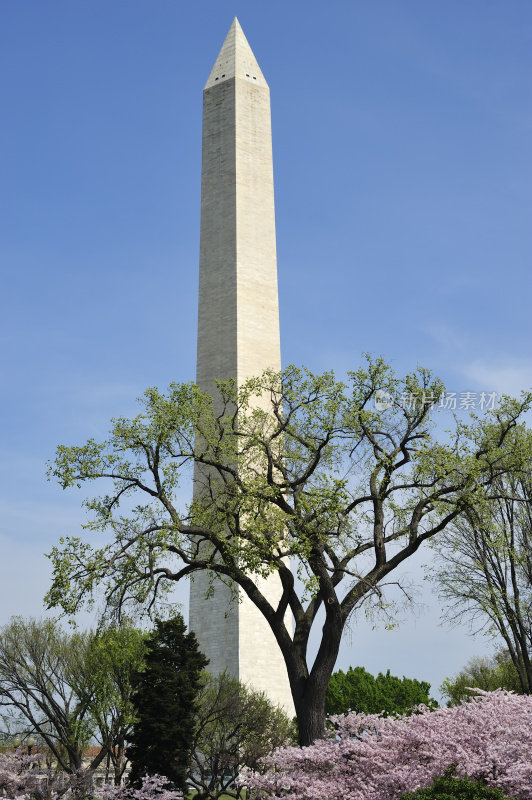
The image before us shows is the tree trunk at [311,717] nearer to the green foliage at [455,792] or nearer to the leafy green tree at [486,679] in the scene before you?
the green foliage at [455,792]

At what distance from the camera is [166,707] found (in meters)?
29.7

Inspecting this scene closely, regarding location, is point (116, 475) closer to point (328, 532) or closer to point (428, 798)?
point (328, 532)

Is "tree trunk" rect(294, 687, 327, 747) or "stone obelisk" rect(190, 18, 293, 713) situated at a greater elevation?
"stone obelisk" rect(190, 18, 293, 713)

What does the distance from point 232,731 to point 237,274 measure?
862 inches

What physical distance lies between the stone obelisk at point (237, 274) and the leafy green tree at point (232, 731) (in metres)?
3.76

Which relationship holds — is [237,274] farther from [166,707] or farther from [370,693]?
[370,693]

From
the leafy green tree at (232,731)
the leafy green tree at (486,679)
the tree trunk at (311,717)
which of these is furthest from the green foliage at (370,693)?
the tree trunk at (311,717)

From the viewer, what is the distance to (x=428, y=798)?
14578 millimetres

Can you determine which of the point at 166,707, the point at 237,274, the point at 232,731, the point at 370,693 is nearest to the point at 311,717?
the point at 166,707

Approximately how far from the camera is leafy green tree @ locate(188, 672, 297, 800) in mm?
29828

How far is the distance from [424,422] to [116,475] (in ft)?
26.7

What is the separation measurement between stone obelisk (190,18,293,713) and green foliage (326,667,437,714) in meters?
12.0

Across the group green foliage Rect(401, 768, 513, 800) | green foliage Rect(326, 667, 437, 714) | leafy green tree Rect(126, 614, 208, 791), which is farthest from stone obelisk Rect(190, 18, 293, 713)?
green foliage Rect(401, 768, 513, 800)

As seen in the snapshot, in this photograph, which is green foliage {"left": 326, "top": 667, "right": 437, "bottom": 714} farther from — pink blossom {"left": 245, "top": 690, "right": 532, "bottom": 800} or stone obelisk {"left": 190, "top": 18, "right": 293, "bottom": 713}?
pink blossom {"left": 245, "top": 690, "right": 532, "bottom": 800}
